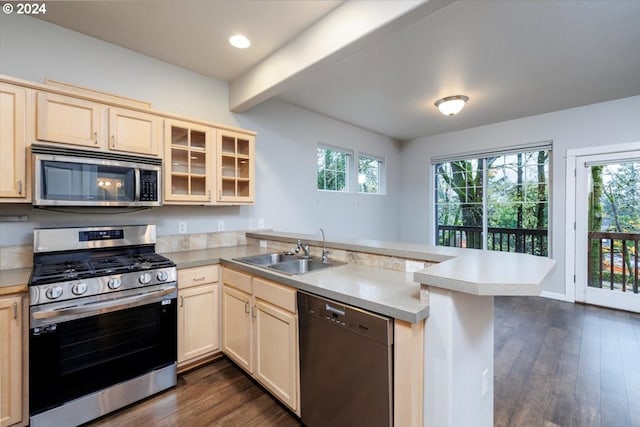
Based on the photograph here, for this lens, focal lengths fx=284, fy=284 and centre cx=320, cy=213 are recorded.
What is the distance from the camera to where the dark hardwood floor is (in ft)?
5.92

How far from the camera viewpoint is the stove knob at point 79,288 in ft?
5.46

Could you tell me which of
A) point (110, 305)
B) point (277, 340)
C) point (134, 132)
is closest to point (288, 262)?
point (277, 340)

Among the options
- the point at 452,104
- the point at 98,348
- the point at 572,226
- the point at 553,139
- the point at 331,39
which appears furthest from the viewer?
the point at 553,139

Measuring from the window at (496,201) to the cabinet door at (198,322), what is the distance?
14.9ft

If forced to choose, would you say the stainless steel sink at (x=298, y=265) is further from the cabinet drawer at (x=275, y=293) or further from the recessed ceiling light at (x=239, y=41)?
the recessed ceiling light at (x=239, y=41)

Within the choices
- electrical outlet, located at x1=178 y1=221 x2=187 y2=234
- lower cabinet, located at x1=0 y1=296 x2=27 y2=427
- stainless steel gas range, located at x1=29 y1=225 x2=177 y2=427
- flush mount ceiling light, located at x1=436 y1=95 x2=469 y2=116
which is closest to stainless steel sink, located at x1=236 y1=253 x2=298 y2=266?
stainless steel gas range, located at x1=29 y1=225 x2=177 y2=427

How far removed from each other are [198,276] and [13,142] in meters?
1.45

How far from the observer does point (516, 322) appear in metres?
3.30

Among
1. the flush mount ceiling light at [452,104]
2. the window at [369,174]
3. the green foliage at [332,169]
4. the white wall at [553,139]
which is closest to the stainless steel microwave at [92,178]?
the green foliage at [332,169]

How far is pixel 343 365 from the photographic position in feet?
4.73

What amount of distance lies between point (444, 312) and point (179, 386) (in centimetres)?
204

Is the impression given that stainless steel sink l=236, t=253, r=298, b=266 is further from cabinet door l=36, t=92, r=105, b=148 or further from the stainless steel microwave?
cabinet door l=36, t=92, r=105, b=148

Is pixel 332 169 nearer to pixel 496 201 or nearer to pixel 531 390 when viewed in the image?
pixel 496 201

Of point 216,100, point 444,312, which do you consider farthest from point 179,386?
point 216,100
